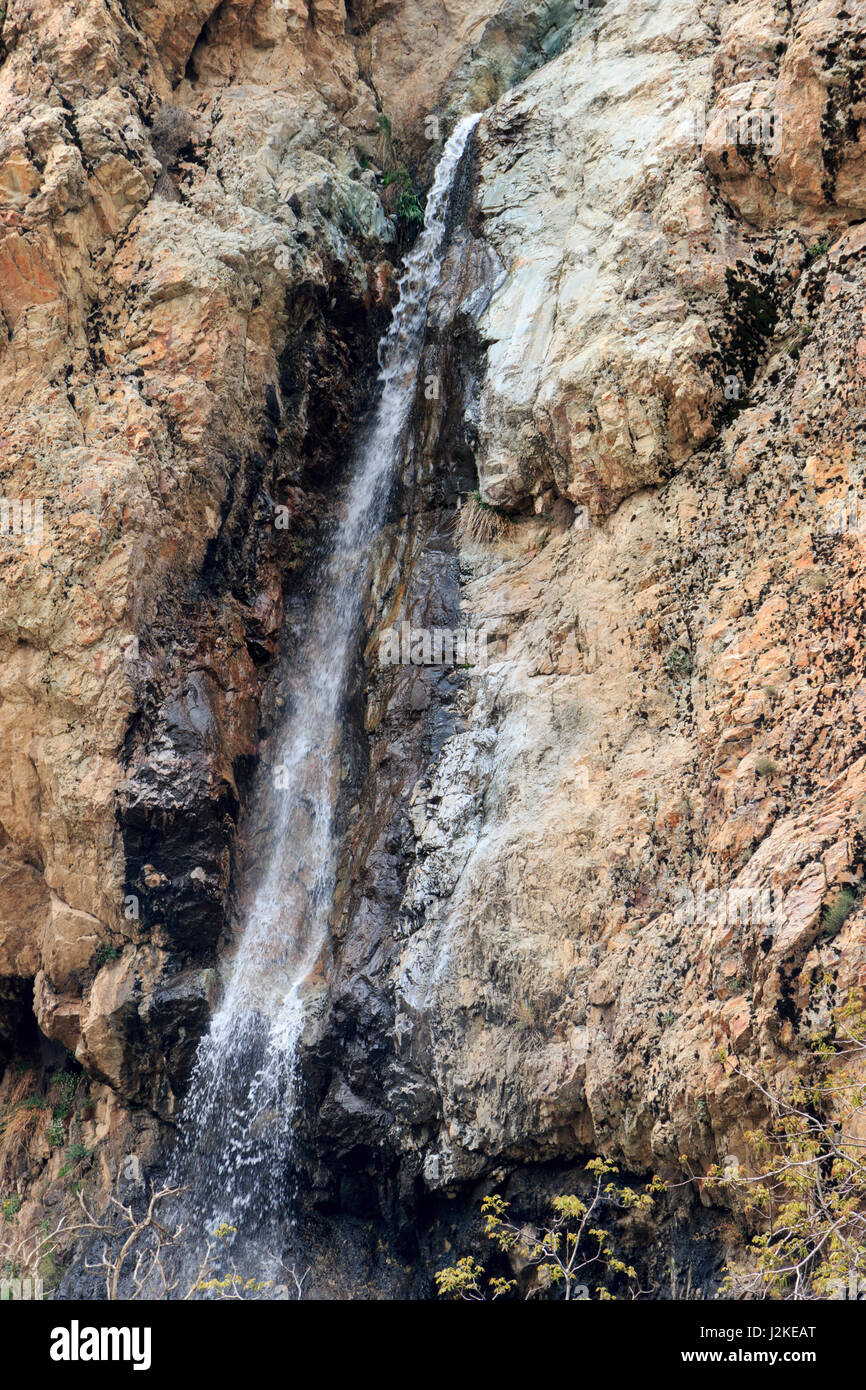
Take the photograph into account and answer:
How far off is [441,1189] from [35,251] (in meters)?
13.2

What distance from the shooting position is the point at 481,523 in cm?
1413

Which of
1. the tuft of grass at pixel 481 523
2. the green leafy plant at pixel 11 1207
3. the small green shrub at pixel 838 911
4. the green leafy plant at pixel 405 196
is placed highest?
the green leafy plant at pixel 405 196

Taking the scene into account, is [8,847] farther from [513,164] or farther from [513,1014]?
[513,164]

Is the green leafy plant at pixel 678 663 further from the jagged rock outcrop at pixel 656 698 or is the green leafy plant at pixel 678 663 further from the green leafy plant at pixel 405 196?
the green leafy plant at pixel 405 196

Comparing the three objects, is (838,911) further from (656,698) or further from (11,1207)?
(11,1207)

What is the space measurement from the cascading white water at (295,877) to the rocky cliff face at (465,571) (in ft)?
1.32

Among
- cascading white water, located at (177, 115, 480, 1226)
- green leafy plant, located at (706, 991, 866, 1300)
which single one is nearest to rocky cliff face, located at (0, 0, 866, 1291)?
green leafy plant, located at (706, 991, 866, 1300)

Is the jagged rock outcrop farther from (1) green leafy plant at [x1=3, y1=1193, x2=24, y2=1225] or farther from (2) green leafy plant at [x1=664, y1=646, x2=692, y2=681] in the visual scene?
(1) green leafy plant at [x1=3, y1=1193, x2=24, y2=1225]

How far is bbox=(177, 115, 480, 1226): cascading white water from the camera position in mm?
12328

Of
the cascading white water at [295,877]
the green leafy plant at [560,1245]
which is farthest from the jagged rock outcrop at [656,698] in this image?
the cascading white water at [295,877]

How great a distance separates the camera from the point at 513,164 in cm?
1653

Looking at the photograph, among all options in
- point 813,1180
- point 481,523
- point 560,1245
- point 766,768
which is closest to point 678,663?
point 766,768

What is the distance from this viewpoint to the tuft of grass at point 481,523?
13836 millimetres

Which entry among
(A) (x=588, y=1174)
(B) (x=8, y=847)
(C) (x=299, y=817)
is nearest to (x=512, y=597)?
(C) (x=299, y=817)
